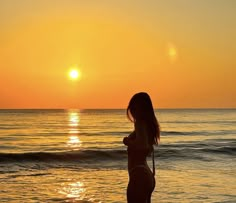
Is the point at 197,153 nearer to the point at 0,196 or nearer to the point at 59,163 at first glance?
the point at 59,163

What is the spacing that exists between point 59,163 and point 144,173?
631 inches

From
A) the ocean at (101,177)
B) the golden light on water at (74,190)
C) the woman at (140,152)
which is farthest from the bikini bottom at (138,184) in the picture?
the golden light on water at (74,190)

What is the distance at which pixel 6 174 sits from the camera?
16156 millimetres

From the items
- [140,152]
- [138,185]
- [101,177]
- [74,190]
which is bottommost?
[101,177]

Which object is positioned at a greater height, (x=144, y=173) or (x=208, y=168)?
(x=144, y=173)

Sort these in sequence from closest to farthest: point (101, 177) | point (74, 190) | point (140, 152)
→ point (140, 152) → point (74, 190) → point (101, 177)

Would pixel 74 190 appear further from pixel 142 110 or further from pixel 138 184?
pixel 142 110

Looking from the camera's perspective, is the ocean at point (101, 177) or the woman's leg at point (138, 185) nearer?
the woman's leg at point (138, 185)

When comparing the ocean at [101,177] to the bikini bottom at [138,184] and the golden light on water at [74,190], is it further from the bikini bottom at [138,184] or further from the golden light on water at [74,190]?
the bikini bottom at [138,184]

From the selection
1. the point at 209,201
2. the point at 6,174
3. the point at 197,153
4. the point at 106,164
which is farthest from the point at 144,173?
the point at 197,153

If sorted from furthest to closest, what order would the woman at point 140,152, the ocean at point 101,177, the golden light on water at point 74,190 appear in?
1. the golden light on water at point 74,190
2. the ocean at point 101,177
3. the woman at point 140,152

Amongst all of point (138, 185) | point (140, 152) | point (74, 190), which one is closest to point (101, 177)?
point (74, 190)

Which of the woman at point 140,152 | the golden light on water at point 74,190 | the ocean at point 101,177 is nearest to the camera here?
the woman at point 140,152

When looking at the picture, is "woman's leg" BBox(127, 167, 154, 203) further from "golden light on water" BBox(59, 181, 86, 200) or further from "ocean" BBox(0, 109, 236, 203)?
"golden light on water" BBox(59, 181, 86, 200)
